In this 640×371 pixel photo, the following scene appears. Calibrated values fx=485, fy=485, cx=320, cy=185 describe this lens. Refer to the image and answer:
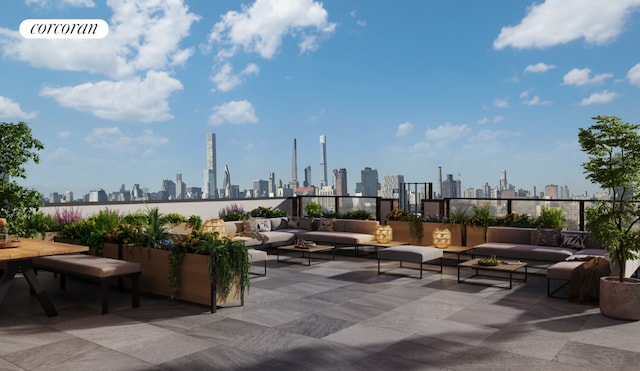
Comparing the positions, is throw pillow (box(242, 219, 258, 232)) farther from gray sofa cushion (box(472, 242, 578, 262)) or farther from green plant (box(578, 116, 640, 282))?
green plant (box(578, 116, 640, 282))

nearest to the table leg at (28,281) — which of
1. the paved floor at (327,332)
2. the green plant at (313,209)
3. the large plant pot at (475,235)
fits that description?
the paved floor at (327,332)

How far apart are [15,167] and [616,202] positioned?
813cm

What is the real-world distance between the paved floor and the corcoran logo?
388cm

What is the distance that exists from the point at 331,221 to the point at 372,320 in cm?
576

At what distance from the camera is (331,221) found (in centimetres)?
1077

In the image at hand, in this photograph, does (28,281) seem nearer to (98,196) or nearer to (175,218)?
(175,218)

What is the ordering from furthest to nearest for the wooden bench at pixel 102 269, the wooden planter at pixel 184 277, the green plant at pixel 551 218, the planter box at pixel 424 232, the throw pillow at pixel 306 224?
the throw pillow at pixel 306 224 < the planter box at pixel 424 232 < the green plant at pixel 551 218 < the wooden planter at pixel 184 277 < the wooden bench at pixel 102 269

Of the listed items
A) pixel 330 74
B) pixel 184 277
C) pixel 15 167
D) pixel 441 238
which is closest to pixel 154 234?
pixel 184 277

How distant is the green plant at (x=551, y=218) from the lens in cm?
856

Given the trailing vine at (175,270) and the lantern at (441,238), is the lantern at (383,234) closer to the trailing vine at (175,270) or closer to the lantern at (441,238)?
the lantern at (441,238)

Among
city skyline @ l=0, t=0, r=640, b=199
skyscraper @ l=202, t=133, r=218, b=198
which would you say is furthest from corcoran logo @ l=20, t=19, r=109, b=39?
skyscraper @ l=202, t=133, r=218, b=198

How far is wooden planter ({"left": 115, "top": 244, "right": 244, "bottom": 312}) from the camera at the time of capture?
554 cm

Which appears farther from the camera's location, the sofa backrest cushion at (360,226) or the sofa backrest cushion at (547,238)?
the sofa backrest cushion at (360,226)

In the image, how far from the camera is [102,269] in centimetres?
537
